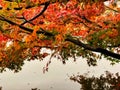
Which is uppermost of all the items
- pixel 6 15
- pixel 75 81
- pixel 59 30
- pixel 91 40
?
pixel 6 15

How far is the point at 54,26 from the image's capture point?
1551 centimetres

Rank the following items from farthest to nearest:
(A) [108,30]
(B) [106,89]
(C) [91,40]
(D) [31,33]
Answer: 1. (B) [106,89]
2. (C) [91,40]
3. (A) [108,30]
4. (D) [31,33]

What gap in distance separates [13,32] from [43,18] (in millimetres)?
4276

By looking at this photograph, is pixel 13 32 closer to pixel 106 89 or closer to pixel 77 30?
pixel 77 30

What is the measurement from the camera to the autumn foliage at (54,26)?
40.2 feet

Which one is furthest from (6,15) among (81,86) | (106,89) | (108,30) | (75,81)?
(75,81)

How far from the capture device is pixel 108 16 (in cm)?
1894

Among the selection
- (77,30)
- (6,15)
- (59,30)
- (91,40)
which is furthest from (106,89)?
(6,15)

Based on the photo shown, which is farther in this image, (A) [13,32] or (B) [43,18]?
(B) [43,18]

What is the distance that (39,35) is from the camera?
44.7ft

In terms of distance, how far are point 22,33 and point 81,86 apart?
12.4m

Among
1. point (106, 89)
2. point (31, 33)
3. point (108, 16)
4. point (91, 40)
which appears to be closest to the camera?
point (31, 33)

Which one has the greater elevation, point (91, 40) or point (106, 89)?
point (91, 40)

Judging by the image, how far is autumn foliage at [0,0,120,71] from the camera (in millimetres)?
12266
